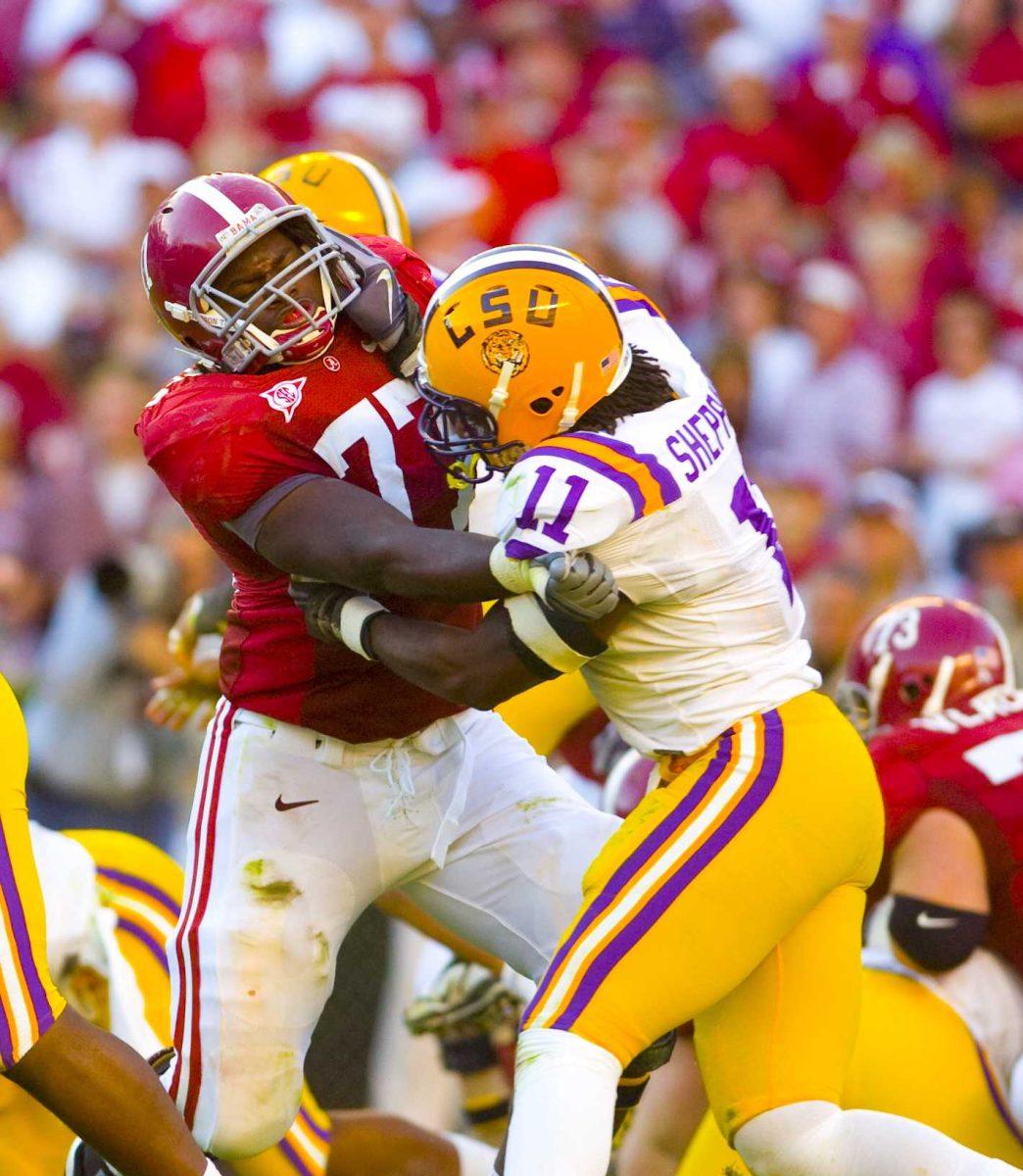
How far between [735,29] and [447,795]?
689 cm

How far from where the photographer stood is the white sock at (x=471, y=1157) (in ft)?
13.5

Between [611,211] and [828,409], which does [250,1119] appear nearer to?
[828,409]

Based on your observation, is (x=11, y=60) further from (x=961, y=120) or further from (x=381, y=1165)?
(x=381, y=1165)

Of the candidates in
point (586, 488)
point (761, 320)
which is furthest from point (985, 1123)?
point (761, 320)

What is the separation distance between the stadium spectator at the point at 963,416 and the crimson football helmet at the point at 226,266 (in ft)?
14.8

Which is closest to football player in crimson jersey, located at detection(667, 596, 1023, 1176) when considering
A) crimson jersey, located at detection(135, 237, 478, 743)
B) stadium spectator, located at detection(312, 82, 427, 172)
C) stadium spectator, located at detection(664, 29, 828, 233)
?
→ crimson jersey, located at detection(135, 237, 478, 743)

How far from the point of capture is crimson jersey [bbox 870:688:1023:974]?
157 inches

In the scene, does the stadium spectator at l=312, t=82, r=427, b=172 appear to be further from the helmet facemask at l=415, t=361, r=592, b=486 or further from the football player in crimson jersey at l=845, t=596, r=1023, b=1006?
the helmet facemask at l=415, t=361, r=592, b=486

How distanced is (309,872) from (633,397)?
1.02 meters

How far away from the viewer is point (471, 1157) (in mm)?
4141

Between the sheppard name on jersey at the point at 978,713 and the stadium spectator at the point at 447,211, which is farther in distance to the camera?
the stadium spectator at the point at 447,211

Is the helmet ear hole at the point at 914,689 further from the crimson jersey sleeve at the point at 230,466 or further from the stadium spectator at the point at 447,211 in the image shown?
the stadium spectator at the point at 447,211

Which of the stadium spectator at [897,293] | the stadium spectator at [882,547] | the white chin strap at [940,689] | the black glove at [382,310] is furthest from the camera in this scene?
the stadium spectator at [897,293]

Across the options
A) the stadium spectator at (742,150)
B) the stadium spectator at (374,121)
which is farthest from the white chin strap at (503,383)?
the stadium spectator at (374,121)
